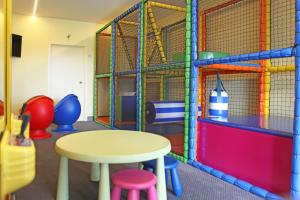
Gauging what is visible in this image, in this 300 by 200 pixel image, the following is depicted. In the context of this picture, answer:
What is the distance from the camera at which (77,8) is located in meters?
5.75

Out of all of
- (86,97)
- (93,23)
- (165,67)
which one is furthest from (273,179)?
(93,23)

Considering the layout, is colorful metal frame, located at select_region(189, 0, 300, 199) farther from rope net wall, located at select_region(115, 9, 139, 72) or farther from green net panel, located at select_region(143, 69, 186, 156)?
rope net wall, located at select_region(115, 9, 139, 72)

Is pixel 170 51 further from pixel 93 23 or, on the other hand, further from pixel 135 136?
pixel 135 136

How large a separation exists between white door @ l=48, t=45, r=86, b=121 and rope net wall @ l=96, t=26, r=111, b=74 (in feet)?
1.41

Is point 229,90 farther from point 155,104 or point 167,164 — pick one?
point 167,164

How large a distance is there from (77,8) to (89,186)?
4.47m

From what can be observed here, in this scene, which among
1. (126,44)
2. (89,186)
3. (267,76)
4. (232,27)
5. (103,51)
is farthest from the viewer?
(103,51)

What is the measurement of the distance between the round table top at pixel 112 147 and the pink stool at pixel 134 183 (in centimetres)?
21

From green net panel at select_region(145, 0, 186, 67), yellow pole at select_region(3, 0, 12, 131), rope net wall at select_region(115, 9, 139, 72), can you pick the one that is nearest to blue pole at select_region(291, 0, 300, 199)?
yellow pole at select_region(3, 0, 12, 131)

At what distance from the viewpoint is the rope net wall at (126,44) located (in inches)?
231

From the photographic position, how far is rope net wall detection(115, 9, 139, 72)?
19.2ft

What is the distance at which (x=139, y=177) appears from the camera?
1.88m

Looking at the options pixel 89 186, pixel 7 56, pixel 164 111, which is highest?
pixel 7 56

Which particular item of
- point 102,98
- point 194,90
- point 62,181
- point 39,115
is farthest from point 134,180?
point 102,98
